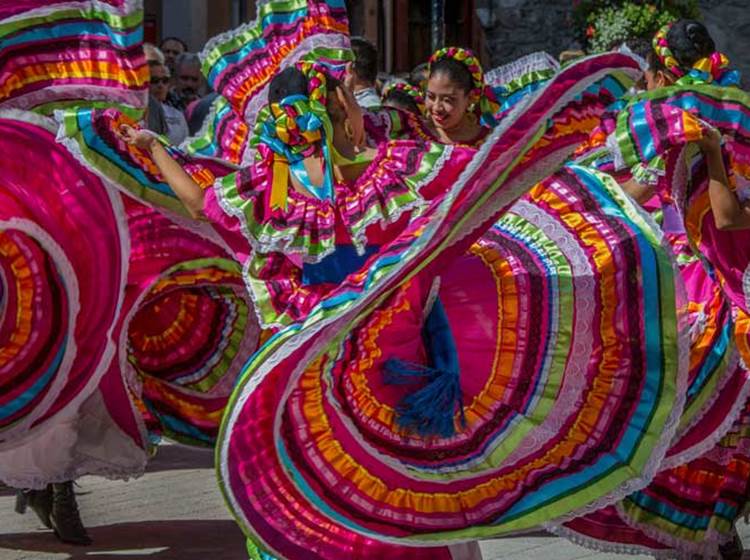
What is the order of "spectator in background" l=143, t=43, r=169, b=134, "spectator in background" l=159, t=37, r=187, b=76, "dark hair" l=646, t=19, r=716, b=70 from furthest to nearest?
"spectator in background" l=159, t=37, r=187, b=76, "spectator in background" l=143, t=43, r=169, b=134, "dark hair" l=646, t=19, r=716, b=70

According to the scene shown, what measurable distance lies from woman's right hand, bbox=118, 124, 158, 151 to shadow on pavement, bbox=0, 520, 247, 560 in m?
1.53

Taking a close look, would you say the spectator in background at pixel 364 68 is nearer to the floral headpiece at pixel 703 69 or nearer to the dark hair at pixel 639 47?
the dark hair at pixel 639 47

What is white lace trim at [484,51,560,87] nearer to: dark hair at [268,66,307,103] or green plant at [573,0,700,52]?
dark hair at [268,66,307,103]

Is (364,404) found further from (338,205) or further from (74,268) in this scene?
(74,268)

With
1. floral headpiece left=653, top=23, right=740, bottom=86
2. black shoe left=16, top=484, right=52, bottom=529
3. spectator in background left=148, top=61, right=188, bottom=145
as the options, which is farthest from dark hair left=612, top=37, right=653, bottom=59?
spectator in background left=148, top=61, right=188, bottom=145

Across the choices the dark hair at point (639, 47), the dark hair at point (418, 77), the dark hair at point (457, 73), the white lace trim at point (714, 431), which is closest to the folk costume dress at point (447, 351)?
the white lace trim at point (714, 431)

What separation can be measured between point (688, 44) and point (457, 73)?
1288mm

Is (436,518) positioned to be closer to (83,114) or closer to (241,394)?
(241,394)

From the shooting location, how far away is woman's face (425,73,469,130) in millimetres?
6414

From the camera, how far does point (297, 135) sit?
186 inches

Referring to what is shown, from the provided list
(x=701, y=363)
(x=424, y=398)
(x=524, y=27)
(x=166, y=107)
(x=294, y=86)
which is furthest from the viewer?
(x=524, y=27)

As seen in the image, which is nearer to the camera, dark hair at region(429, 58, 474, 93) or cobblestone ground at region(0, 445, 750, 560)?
cobblestone ground at region(0, 445, 750, 560)

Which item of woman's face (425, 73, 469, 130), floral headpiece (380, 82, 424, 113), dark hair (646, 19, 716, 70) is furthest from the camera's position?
floral headpiece (380, 82, 424, 113)

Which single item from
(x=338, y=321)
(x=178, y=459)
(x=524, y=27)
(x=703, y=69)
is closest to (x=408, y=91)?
(x=178, y=459)
